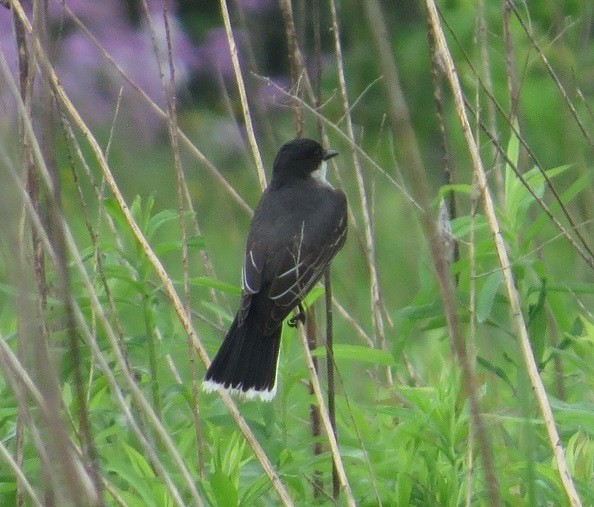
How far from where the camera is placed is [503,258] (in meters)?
2.77

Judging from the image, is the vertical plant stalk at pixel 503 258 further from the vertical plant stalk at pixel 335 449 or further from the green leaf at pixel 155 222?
the green leaf at pixel 155 222

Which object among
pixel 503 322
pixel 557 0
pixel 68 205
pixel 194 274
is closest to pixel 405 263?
pixel 194 274

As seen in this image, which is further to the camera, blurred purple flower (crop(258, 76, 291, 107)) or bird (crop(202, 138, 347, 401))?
bird (crop(202, 138, 347, 401))

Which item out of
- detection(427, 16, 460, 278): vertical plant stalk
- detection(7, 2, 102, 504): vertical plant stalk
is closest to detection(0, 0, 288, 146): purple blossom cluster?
detection(427, 16, 460, 278): vertical plant stalk

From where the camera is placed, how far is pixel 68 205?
28.1 feet

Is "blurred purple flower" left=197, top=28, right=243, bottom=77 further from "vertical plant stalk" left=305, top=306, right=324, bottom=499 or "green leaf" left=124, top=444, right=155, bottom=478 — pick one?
"green leaf" left=124, top=444, right=155, bottom=478

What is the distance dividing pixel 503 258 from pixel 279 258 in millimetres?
1644

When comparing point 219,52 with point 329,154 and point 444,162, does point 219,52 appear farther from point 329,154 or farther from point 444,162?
point 444,162

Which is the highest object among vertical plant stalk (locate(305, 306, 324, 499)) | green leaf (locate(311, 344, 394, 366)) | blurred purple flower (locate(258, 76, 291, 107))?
blurred purple flower (locate(258, 76, 291, 107))

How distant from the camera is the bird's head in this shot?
4637 mm

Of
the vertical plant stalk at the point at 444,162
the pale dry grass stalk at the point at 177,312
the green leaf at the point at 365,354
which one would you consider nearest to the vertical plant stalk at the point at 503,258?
the vertical plant stalk at the point at 444,162

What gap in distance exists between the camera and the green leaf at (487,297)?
112 inches

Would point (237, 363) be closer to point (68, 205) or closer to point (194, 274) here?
point (194, 274)

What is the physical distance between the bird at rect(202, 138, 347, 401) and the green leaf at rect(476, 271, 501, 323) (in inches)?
29.4
